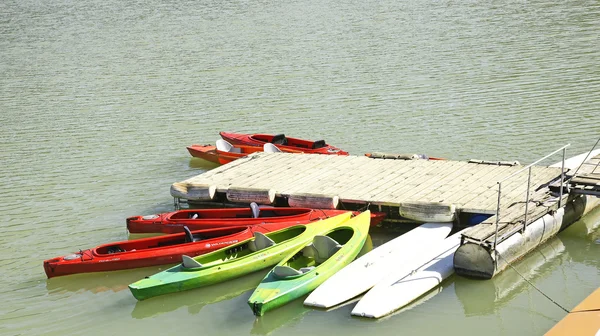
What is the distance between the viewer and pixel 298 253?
1464cm

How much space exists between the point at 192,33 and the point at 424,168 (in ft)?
79.4

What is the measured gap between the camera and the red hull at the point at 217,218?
16.1 meters

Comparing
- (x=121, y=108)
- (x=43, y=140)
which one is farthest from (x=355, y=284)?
(x=121, y=108)

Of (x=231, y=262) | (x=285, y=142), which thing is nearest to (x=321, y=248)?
(x=231, y=262)

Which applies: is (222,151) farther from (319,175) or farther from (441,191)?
(441,191)

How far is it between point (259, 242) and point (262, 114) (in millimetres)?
11608

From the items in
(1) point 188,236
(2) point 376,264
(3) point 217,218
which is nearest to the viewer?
(2) point 376,264

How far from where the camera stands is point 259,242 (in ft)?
49.5

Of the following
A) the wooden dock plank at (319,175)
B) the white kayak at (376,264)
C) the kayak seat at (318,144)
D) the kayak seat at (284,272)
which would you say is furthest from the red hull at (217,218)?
the kayak seat at (318,144)

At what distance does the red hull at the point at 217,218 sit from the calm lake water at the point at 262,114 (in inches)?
38.3

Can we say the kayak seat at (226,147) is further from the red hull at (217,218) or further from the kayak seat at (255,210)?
the kayak seat at (255,210)

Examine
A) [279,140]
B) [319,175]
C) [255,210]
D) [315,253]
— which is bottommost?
[315,253]

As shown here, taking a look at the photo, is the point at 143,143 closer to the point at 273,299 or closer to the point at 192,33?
the point at 273,299

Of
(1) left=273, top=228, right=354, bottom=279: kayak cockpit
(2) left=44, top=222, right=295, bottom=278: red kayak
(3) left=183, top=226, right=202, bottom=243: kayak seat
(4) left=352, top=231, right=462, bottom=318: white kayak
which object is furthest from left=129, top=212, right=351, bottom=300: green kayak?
(4) left=352, top=231, right=462, bottom=318: white kayak
